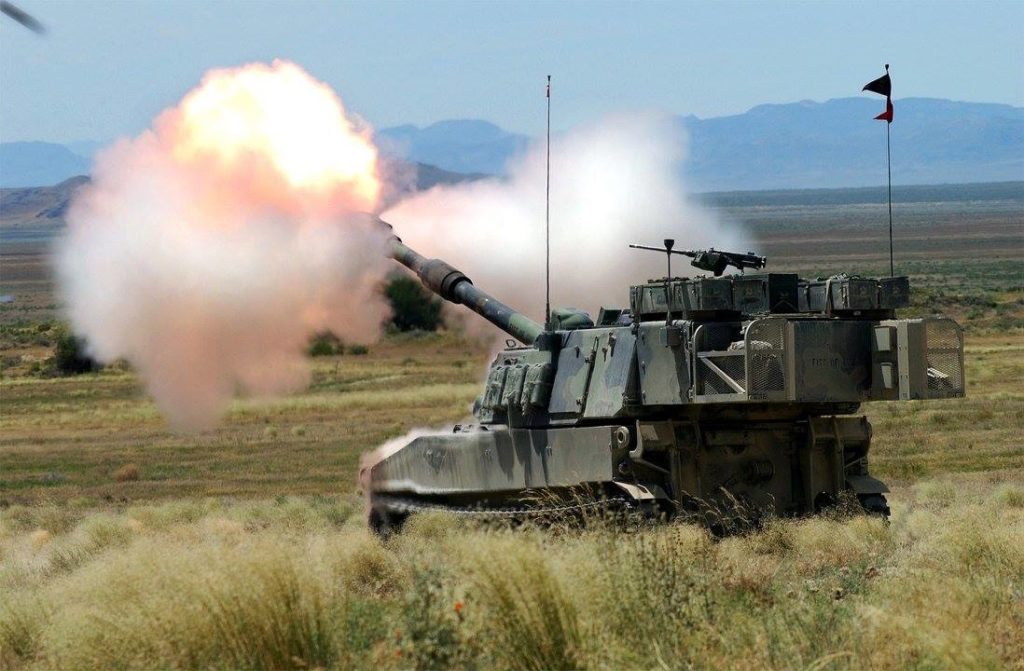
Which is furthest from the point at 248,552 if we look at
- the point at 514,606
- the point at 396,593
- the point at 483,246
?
the point at 483,246

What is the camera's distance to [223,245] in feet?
81.5

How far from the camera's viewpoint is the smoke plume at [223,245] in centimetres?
2488

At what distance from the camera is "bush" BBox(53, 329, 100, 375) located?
63.5 m

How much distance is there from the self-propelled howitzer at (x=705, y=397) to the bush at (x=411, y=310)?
A: 123ft

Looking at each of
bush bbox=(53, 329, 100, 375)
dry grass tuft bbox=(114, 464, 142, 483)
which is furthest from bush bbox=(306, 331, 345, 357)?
dry grass tuft bbox=(114, 464, 142, 483)

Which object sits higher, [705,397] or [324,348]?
[705,397]

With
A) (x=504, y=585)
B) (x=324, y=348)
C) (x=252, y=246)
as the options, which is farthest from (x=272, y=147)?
(x=324, y=348)

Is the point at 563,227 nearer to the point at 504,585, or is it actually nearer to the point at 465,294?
the point at 465,294

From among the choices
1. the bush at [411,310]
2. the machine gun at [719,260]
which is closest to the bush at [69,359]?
the bush at [411,310]

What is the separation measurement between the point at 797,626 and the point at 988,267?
357 ft

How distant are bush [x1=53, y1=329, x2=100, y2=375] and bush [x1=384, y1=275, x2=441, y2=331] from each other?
1093 cm

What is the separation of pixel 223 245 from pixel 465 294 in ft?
15.2

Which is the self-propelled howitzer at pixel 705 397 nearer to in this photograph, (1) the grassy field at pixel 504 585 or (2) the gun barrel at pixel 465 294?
(2) the gun barrel at pixel 465 294

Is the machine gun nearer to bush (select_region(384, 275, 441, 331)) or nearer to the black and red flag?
the black and red flag
